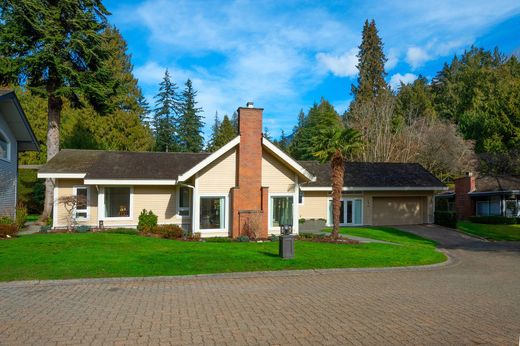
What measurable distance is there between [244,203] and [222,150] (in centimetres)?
282

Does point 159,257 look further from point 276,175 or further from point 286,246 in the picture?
point 276,175

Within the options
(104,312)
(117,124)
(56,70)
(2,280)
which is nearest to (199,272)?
(104,312)

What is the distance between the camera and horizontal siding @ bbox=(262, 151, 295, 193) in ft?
68.5

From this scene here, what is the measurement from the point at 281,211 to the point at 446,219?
577 inches

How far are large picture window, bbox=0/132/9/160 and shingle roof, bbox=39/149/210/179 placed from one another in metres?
2.26

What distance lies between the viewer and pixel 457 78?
72750mm

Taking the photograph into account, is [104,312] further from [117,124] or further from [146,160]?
[117,124]

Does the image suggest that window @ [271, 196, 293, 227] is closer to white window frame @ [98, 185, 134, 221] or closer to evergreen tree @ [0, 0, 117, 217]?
Answer: white window frame @ [98, 185, 134, 221]

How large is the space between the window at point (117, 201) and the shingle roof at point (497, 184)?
29435mm

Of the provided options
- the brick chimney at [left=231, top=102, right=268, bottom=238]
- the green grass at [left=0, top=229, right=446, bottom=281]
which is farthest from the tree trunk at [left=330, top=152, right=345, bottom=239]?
the brick chimney at [left=231, top=102, right=268, bottom=238]

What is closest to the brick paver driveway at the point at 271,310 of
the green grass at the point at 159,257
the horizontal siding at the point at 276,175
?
the green grass at the point at 159,257

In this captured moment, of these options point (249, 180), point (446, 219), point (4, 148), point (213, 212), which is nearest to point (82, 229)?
point (213, 212)

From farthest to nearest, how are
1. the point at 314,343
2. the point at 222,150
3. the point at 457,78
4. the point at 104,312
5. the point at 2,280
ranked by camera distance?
the point at 457,78, the point at 222,150, the point at 2,280, the point at 104,312, the point at 314,343

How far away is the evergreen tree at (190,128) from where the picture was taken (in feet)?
202
